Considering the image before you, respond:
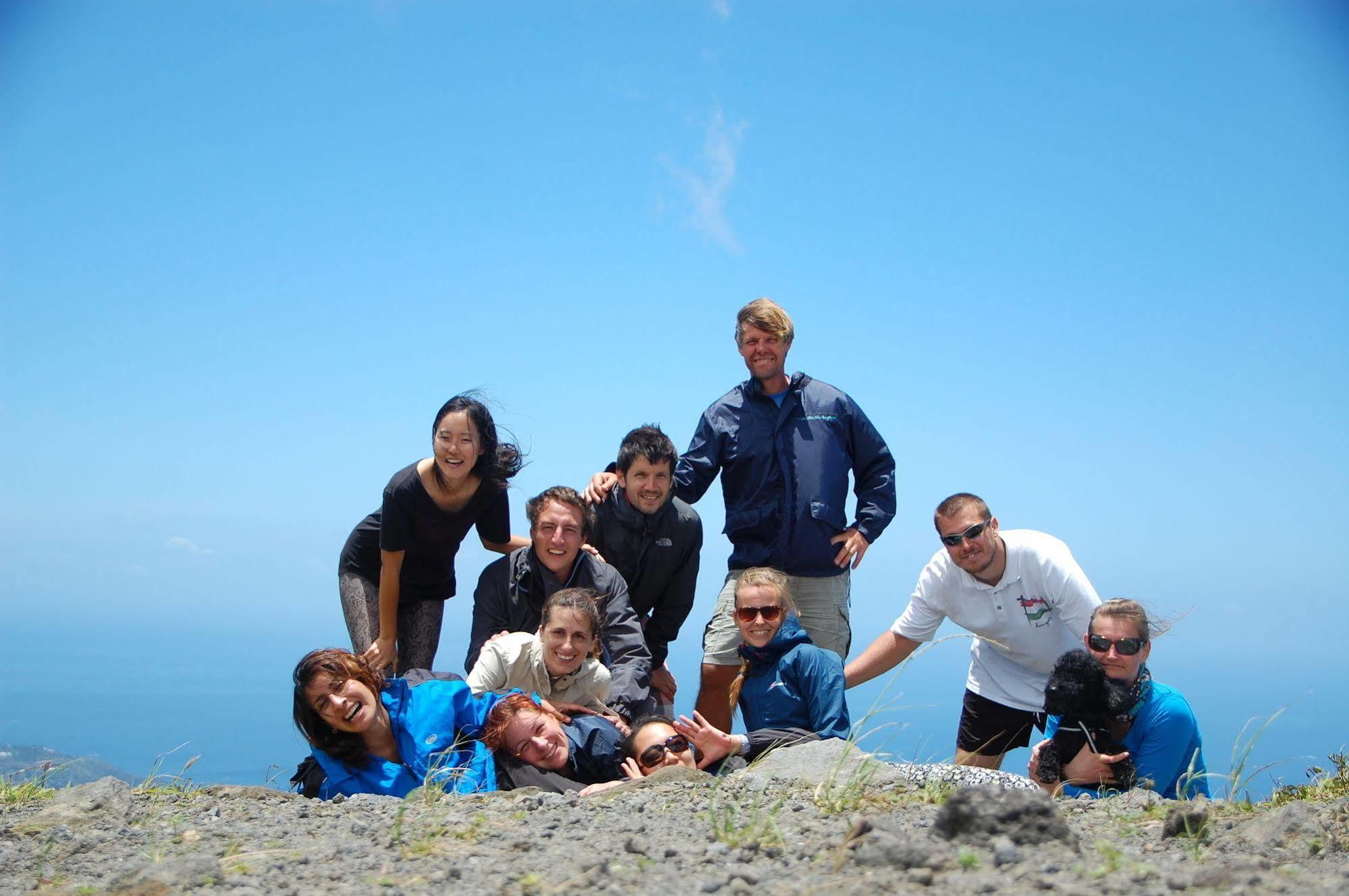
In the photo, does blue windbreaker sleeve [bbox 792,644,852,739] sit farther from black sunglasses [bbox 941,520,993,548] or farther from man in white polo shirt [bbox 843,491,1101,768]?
black sunglasses [bbox 941,520,993,548]

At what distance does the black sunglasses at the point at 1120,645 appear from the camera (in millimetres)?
5391

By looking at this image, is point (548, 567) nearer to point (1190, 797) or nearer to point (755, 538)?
point (755, 538)

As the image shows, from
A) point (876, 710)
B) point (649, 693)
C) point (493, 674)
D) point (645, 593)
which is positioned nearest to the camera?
point (876, 710)

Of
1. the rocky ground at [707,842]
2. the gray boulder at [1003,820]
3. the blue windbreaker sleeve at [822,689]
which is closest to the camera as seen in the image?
the rocky ground at [707,842]

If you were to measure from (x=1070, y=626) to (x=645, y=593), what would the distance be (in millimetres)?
2937

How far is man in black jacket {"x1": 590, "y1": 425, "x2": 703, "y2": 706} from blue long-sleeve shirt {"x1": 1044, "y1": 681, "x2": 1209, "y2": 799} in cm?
308

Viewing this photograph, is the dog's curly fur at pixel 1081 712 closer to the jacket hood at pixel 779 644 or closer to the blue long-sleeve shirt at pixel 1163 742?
the blue long-sleeve shirt at pixel 1163 742

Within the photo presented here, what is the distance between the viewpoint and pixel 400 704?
5.55 m

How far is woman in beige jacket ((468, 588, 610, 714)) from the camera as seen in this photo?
6160 millimetres

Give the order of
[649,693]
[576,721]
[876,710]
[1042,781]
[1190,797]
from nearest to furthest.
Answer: [876,710] < [1190,797] < [1042,781] < [576,721] < [649,693]

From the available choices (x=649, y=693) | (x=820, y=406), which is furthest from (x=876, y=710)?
(x=820, y=406)

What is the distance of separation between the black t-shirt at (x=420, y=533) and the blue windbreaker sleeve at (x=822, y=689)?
2.50 metres

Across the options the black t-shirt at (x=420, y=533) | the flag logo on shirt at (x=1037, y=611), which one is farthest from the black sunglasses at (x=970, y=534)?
the black t-shirt at (x=420, y=533)

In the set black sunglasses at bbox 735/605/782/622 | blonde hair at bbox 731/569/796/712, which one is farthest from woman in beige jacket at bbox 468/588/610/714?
black sunglasses at bbox 735/605/782/622
